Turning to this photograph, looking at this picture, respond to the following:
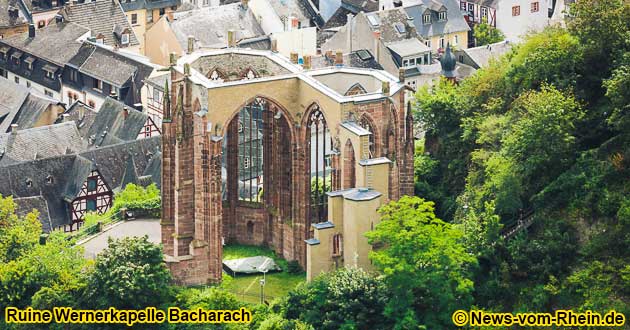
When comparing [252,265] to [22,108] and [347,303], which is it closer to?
[347,303]

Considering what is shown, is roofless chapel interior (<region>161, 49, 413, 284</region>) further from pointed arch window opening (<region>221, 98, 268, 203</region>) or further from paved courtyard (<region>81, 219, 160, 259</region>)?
paved courtyard (<region>81, 219, 160, 259</region>)

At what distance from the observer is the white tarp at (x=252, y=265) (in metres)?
137

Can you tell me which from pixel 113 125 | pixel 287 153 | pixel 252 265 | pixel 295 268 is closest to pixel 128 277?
pixel 252 265

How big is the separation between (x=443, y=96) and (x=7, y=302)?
35290 millimetres

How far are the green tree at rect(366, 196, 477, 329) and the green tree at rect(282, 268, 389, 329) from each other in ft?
3.46

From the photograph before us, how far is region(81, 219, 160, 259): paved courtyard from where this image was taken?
466 ft

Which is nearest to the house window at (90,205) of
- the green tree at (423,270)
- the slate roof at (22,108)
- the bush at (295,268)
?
the slate roof at (22,108)

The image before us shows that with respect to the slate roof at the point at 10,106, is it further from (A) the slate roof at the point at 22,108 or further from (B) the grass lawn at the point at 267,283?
(B) the grass lawn at the point at 267,283

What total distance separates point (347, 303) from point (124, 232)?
26.9 meters

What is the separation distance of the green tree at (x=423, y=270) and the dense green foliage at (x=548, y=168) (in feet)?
8.12

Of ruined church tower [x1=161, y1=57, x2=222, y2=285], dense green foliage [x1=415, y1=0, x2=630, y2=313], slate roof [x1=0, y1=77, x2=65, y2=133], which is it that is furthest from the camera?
slate roof [x1=0, y1=77, x2=65, y2=133]

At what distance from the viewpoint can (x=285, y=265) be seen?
138 meters

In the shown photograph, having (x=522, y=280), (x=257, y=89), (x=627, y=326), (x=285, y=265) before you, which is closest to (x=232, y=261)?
(x=285, y=265)

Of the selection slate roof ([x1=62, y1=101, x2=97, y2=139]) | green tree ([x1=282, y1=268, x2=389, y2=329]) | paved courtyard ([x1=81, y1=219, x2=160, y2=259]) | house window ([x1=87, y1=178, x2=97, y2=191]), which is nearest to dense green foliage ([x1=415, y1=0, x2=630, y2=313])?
green tree ([x1=282, y1=268, x2=389, y2=329])
